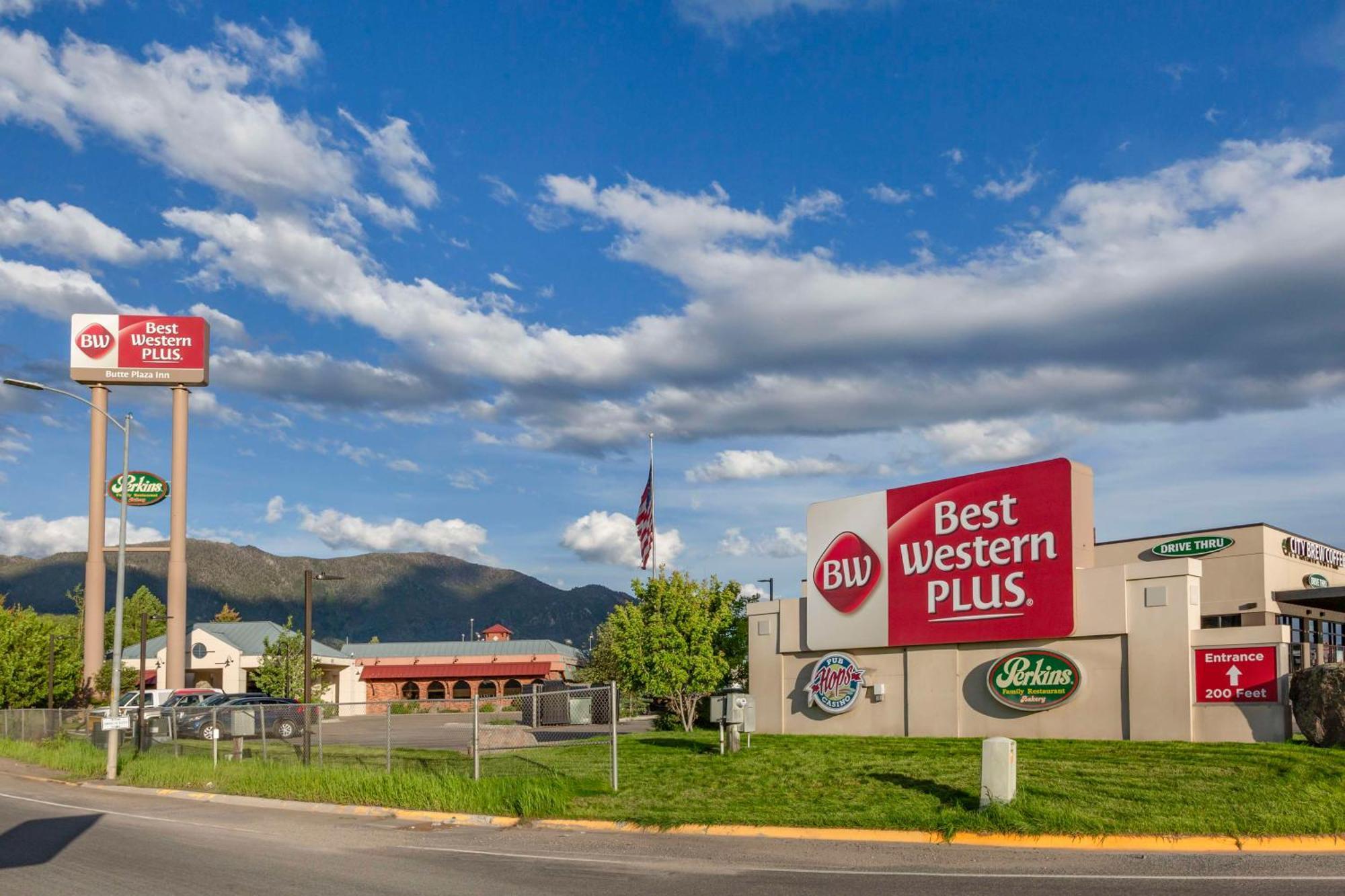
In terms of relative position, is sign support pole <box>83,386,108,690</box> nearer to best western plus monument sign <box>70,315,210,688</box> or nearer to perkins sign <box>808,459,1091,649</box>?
best western plus monument sign <box>70,315,210,688</box>

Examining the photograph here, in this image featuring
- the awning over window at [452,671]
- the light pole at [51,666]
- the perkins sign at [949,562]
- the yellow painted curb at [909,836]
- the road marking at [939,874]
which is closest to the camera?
the road marking at [939,874]

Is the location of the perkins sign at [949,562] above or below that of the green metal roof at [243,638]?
above

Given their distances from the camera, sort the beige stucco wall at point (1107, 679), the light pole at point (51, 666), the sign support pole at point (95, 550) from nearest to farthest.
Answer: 1. the beige stucco wall at point (1107, 679)
2. the light pole at point (51, 666)
3. the sign support pole at point (95, 550)

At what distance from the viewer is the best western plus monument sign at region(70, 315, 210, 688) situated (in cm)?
6375

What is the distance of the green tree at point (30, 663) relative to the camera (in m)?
53.6

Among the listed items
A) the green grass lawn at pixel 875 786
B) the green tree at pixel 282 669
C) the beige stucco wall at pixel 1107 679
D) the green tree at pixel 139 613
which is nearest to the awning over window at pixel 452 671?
the green tree at pixel 282 669

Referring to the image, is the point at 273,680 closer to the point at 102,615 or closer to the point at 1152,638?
the point at 102,615

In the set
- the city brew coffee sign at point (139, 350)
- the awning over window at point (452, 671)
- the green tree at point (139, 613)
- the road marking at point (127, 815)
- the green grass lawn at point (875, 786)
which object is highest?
the city brew coffee sign at point (139, 350)

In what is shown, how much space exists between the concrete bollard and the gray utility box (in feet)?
25.6

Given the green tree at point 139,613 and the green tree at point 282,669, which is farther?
the green tree at point 139,613

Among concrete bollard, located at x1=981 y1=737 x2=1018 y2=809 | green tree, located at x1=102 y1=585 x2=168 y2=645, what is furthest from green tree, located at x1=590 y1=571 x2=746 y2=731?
green tree, located at x1=102 y1=585 x2=168 y2=645

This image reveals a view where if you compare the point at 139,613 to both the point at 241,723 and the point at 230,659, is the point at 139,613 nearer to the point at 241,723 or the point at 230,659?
the point at 230,659

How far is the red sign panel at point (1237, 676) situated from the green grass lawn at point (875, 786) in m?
1.63

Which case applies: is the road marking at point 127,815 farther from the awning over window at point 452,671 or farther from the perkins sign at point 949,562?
the awning over window at point 452,671
